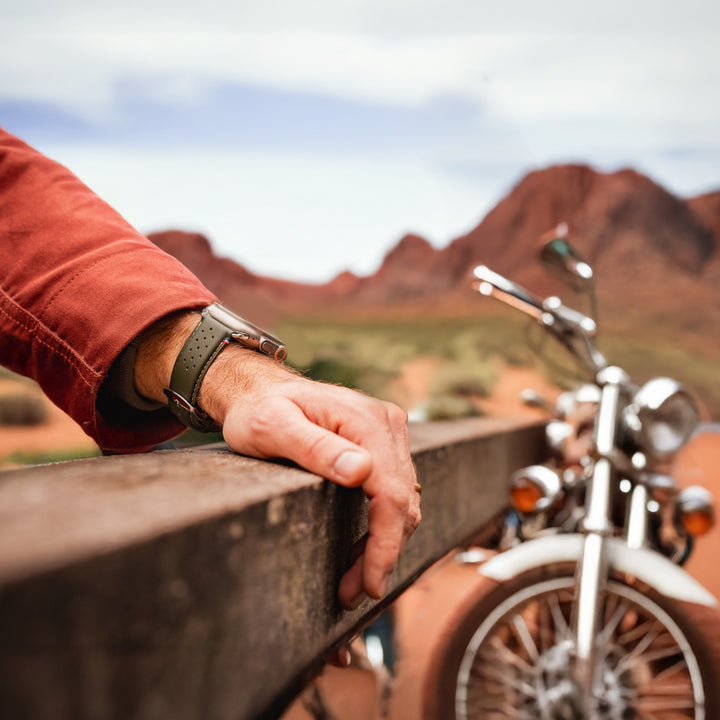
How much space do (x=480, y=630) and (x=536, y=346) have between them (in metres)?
1.00

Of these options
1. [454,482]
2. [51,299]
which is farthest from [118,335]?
[454,482]

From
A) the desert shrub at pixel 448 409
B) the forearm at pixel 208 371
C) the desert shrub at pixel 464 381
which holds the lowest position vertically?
the desert shrub at pixel 464 381

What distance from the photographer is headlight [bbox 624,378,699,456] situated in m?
1.68

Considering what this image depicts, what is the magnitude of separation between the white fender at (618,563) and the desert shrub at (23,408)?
51.2 ft

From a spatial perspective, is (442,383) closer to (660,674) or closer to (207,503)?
(660,674)

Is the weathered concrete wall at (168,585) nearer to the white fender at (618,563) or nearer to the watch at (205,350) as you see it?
the watch at (205,350)

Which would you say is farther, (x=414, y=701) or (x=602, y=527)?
(x=414, y=701)

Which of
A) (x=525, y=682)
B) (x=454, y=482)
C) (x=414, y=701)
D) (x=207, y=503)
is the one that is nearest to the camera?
(x=207, y=503)

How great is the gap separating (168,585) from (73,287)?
2.11ft

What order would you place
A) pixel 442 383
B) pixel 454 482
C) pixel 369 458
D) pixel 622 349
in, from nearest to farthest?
Result: pixel 369 458 → pixel 454 482 → pixel 442 383 → pixel 622 349

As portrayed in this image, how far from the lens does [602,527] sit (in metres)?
1.58

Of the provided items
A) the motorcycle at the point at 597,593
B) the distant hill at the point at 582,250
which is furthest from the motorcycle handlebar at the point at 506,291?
the distant hill at the point at 582,250

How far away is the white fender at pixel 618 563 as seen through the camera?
156cm

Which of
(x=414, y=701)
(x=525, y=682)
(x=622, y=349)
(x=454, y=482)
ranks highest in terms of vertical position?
(x=454, y=482)
